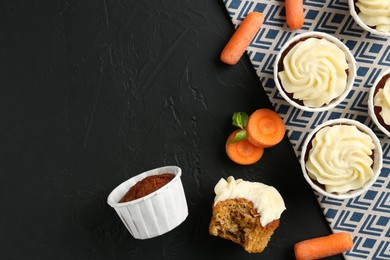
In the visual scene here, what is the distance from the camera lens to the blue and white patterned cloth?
3.40 meters

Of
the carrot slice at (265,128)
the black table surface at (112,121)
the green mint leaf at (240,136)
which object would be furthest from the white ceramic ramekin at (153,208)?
the carrot slice at (265,128)

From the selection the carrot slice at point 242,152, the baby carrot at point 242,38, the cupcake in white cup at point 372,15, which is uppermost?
the cupcake in white cup at point 372,15

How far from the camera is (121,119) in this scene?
3.47 meters

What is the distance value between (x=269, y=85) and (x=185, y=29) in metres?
0.52

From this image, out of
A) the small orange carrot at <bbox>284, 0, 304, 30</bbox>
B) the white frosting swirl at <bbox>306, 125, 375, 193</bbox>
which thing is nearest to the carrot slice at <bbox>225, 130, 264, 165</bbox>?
the white frosting swirl at <bbox>306, 125, 375, 193</bbox>

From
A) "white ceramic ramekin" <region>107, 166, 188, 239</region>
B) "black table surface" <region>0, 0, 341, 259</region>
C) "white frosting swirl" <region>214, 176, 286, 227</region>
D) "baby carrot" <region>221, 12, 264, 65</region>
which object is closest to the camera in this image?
"white ceramic ramekin" <region>107, 166, 188, 239</region>

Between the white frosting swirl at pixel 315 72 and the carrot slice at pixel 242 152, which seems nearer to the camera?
the white frosting swirl at pixel 315 72

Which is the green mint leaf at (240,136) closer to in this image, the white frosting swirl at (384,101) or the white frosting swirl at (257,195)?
the white frosting swirl at (257,195)

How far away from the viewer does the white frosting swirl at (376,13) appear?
10.3 ft

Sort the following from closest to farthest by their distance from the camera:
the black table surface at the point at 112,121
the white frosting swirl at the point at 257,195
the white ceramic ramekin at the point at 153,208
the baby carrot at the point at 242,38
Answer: the white ceramic ramekin at the point at 153,208 < the white frosting swirl at the point at 257,195 < the baby carrot at the point at 242,38 < the black table surface at the point at 112,121

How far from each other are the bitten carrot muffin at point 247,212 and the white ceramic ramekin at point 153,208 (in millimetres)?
184

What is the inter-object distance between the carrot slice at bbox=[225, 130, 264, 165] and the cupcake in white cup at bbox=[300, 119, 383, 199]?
28 cm

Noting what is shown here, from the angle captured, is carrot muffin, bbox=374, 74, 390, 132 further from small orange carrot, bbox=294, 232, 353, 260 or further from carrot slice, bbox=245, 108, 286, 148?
small orange carrot, bbox=294, 232, 353, 260

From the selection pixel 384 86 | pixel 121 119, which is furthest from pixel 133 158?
pixel 384 86
